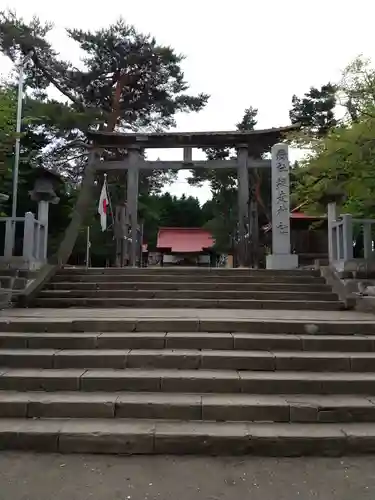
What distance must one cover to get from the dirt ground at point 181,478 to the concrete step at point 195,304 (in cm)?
407


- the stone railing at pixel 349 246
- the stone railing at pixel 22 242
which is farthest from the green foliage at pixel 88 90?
the stone railing at pixel 349 246

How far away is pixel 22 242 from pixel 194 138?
288 inches

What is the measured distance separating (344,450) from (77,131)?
1578cm

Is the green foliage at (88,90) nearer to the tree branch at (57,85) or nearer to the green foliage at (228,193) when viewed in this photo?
the tree branch at (57,85)

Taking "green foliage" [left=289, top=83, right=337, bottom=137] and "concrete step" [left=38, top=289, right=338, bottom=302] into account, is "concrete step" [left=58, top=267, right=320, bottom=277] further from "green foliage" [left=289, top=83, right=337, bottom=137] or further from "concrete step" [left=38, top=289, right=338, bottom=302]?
"green foliage" [left=289, top=83, right=337, bottom=137]

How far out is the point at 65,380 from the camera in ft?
13.0

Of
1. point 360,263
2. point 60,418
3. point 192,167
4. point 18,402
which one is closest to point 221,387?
point 60,418

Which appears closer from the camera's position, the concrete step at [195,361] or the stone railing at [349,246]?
the concrete step at [195,361]

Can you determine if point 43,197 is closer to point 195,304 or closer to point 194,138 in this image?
point 195,304

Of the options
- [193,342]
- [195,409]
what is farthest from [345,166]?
[195,409]

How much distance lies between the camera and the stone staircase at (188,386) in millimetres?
3164

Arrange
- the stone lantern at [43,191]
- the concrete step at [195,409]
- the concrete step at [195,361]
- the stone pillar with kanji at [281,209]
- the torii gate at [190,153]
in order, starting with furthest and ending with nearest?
1. the torii gate at [190,153]
2. the stone pillar with kanji at [281,209]
3. the stone lantern at [43,191]
4. the concrete step at [195,361]
5. the concrete step at [195,409]

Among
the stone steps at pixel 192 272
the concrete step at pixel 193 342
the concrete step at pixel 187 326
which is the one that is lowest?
the concrete step at pixel 193 342

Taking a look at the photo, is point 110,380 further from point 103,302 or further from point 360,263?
point 360,263
